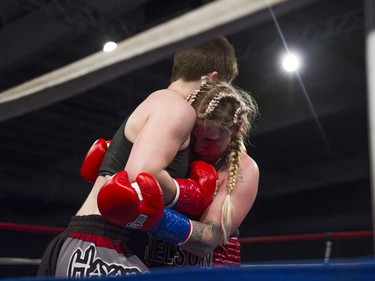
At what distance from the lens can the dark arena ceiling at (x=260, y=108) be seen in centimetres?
454

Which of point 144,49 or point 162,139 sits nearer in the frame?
point 144,49

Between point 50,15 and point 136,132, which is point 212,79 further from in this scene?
point 50,15

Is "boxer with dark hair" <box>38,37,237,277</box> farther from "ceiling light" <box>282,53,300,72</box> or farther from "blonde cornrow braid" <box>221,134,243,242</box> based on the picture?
"ceiling light" <box>282,53,300,72</box>

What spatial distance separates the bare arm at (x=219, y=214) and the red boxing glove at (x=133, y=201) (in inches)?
5.5

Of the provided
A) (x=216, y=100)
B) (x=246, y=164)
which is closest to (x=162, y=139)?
(x=216, y=100)

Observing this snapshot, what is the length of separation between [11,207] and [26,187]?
0.67 metres

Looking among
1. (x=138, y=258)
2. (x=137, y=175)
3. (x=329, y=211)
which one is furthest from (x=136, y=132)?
(x=329, y=211)

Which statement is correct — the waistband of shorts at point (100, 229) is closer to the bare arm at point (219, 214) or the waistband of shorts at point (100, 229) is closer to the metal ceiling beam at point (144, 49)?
the bare arm at point (219, 214)

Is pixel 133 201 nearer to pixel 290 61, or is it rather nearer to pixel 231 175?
pixel 231 175

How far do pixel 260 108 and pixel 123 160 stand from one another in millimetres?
5313

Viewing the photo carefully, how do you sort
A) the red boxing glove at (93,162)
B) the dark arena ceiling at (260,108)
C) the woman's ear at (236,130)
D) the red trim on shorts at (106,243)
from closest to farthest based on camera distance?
1. the red trim on shorts at (106,243)
2. the woman's ear at (236,130)
3. the red boxing glove at (93,162)
4. the dark arena ceiling at (260,108)

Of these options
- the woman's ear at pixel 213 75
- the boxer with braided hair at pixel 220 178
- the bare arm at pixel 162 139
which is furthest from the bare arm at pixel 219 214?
the woman's ear at pixel 213 75

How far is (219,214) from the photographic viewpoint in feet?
4.42

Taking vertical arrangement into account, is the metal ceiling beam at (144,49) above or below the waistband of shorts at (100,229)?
above
